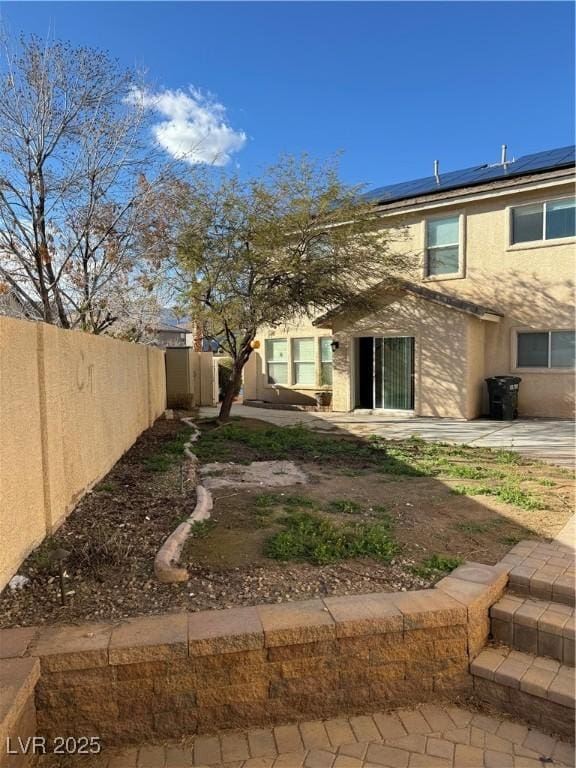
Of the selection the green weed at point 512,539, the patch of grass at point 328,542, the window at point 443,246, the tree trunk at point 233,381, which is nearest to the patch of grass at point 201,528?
the patch of grass at point 328,542

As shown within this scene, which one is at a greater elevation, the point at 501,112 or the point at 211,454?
the point at 501,112

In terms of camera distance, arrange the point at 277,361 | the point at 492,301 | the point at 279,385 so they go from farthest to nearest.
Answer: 1. the point at 277,361
2. the point at 279,385
3. the point at 492,301

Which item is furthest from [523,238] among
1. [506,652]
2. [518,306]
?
[506,652]

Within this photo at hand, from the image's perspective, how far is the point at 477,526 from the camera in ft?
14.8

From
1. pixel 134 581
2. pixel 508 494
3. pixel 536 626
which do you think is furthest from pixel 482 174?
pixel 134 581

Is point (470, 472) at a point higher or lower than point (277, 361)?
lower

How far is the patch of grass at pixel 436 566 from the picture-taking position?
3.43 metres

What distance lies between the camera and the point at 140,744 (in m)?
2.48

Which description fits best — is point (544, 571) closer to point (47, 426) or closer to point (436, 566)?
point (436, 566)

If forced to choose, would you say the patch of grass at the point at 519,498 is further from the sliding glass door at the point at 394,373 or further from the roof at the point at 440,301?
the sliding glass door at the point at 394,373

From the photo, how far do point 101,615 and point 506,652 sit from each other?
94.7 inches

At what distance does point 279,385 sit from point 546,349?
28.1ft

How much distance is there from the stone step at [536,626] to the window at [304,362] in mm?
13710

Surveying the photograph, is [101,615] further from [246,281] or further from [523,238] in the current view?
[523,238]
